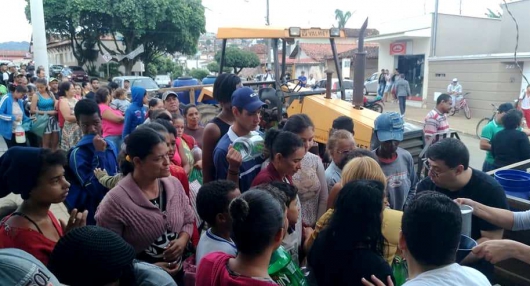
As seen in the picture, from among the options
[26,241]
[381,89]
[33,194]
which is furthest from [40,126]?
[381,89]

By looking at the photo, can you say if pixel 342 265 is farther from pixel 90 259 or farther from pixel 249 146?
pixel 249 146

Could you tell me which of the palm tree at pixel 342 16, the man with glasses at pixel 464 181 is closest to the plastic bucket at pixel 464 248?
the man with glasses at pixel 464 181

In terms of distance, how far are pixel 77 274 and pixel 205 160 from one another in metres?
2.04

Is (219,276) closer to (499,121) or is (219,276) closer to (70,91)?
(499,121)

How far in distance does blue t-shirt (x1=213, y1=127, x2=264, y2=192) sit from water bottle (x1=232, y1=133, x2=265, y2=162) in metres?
0.08

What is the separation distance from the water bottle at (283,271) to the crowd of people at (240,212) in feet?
0.13

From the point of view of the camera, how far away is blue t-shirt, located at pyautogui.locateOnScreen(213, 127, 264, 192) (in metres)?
3.04

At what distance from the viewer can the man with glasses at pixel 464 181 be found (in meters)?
2.63

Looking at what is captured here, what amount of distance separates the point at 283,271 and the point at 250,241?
1.11 ft

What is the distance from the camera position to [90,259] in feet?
4.59

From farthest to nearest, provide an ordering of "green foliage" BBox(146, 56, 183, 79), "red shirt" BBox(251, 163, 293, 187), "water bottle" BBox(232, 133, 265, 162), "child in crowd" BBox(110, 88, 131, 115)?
"green foliage" BBox(146, 56, 183, 79)
"child in crowd" BBox(110, 88, 131, 115)
"water bottle" BBox(232, 133, 265, 162)
"red shirt" BBox(251, 163, 293, 187)

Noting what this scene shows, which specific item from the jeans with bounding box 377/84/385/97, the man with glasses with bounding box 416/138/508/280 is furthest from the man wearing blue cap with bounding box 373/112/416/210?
the jeans with bounding box 377/84/385/97

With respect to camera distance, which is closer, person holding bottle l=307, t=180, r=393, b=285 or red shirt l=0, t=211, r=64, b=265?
person holding bottle l=307, t=180, r=393, b=285

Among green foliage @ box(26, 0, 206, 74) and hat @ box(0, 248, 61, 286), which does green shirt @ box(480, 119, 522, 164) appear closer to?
hat @ box(0, 248, 61, 286)
